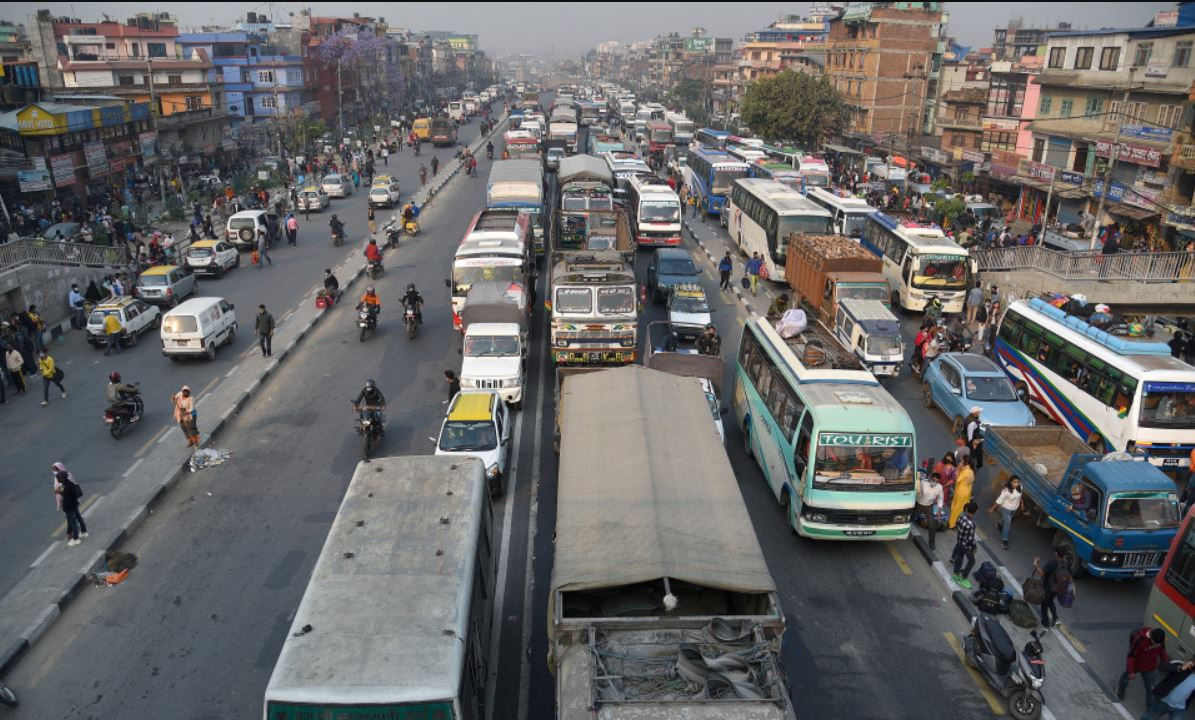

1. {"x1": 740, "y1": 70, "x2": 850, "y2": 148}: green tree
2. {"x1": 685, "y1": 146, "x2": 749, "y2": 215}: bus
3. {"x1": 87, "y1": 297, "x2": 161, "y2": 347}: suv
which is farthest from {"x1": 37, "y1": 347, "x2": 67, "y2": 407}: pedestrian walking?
{"x1": 740, "y1": 70, "x2": 850, "y2": 148}: green tree

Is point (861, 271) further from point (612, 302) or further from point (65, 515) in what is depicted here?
point (65, 515)

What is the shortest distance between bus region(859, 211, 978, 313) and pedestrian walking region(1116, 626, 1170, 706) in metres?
16.2

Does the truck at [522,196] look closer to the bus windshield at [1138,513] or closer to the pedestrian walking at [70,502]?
the pedestrian walking at [70,502]

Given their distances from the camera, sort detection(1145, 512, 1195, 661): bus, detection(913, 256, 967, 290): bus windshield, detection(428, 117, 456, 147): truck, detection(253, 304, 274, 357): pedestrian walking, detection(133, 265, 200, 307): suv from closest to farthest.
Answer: detection(1145, 512, 1195, 661): bus < detection(253, 304, 274, 357): pedestrian walking < detection(913, 256, 967, 290): bus windshield < detection(133, 265, 200, 307): suv < detection(428, 117, 456, 147): truck

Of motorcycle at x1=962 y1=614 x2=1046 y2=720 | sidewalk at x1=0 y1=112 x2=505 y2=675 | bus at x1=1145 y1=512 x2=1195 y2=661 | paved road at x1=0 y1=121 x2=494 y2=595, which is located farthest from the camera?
paved road at x1=0 y1=121 x2=494 y2=595

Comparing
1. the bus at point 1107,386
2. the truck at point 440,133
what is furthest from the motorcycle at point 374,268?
the truck at point 440,133

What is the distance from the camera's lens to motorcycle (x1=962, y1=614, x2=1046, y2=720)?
9.70 m

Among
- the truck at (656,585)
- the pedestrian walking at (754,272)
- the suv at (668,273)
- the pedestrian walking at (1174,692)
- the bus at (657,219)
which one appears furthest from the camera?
the bus at (657,219)

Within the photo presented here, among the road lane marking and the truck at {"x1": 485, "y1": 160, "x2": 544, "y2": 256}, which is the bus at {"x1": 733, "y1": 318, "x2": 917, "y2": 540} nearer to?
the road lane marking

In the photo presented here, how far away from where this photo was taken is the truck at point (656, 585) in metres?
7.29

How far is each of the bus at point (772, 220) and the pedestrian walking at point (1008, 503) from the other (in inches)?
641

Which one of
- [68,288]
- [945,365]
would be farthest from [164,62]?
[945,365]

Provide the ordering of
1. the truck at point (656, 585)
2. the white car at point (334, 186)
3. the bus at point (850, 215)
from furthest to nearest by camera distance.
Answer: the white car at point (334, 186), the bus at point (850, 215), the truck at point (656, 585)

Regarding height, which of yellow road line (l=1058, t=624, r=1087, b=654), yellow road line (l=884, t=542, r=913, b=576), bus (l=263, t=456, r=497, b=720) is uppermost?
bus (l=263, t=456, r=497, b=720)
